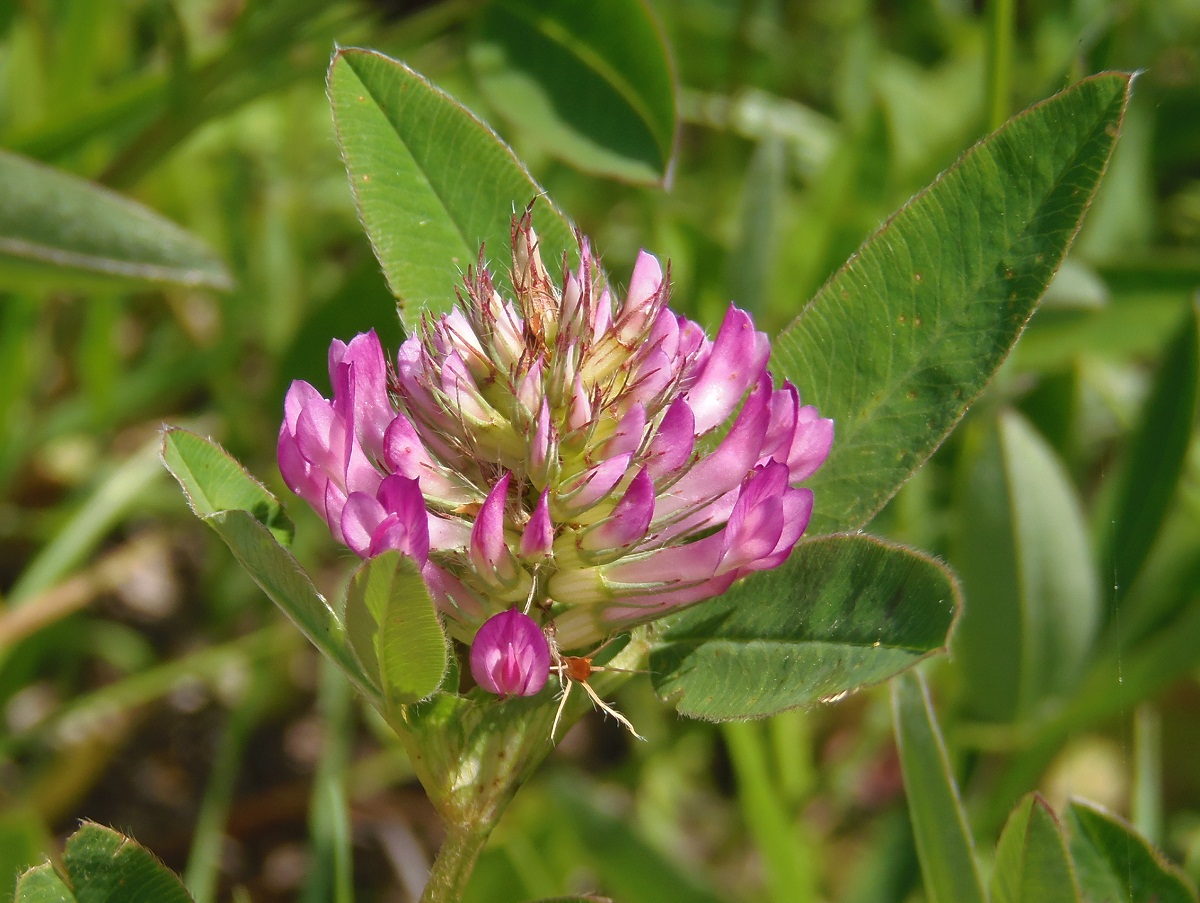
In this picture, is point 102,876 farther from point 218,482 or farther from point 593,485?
point 593,485

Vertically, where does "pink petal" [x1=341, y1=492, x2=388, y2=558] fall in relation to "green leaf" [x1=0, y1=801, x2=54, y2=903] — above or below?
above

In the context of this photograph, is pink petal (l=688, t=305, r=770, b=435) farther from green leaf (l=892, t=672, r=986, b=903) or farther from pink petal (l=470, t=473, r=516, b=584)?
green leaf (l=892, t=672, r=986, b=903)

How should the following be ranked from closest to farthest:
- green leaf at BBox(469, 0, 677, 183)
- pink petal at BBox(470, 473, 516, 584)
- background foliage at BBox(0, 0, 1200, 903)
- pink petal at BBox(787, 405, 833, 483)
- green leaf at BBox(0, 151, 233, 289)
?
pink petal at BBox(470, 473, 516, 584) → pink petal at BBox(787, 405, 833, 483) → green leaf at BBox(0, 151, 233, 289) → green leaf at BBox(469, 0, 677, 183) → background foliage at BBox(0, 0, 1200, 903)

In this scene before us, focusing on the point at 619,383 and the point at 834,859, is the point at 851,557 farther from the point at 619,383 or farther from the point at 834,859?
the point at 834,859

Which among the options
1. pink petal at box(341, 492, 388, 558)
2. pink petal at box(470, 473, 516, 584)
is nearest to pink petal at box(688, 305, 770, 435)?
pink petal at box(470, 473, 516, 584)

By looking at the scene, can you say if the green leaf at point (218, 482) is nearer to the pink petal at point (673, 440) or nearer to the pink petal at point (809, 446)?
the pink petal at point (673, 440)

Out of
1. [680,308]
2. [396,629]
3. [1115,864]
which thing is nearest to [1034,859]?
[1115,864]

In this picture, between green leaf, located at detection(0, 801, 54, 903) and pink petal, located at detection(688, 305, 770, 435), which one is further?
green leaf, located at detection(0, 801, 54, 903)

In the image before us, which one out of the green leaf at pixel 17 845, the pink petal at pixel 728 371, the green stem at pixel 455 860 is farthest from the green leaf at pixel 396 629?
the green leaf at pixel 17 845
